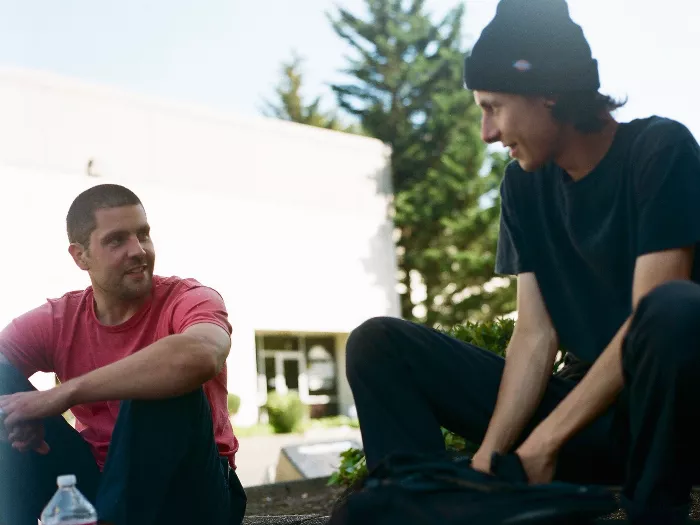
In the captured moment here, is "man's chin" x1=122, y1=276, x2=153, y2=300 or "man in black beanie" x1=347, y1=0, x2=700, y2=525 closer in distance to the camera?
"man in black beanie" x1=347, y1=0, x2=700, y2=525

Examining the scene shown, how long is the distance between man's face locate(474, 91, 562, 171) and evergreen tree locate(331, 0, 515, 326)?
86.1ft

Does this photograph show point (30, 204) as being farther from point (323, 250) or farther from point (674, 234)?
point (674, 234)

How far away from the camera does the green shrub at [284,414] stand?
2297cm

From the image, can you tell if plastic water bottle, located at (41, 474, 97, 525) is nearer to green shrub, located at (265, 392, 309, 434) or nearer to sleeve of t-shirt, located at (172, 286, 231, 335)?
sleeve of t-shirt, located at (172, 286, 231, 335)

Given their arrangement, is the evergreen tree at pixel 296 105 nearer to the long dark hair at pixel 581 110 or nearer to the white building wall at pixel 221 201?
the white building wall at pixel 221 201

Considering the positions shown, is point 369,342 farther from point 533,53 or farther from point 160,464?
point 533,53

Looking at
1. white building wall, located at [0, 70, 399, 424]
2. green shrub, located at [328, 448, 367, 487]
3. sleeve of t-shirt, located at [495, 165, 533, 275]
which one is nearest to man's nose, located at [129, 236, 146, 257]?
sleeve of t-shirt, located at [495, 165, 533, 275]

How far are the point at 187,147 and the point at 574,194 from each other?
23100mm

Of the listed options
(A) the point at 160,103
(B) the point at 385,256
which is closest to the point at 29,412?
(A) the point at 160,103

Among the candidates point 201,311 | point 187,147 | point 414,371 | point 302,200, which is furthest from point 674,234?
point 302,200

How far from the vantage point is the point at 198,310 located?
2.82 metres

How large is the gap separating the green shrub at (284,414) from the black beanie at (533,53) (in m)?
21.2

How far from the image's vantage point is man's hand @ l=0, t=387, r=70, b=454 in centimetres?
257

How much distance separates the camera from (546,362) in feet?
7.52
